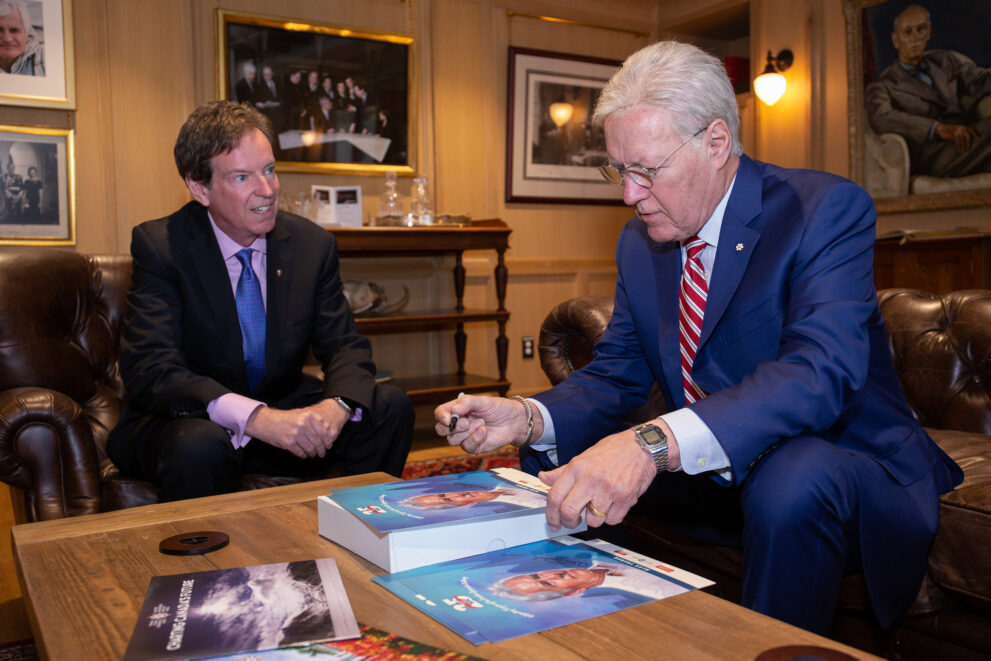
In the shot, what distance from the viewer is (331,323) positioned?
250 centimetres

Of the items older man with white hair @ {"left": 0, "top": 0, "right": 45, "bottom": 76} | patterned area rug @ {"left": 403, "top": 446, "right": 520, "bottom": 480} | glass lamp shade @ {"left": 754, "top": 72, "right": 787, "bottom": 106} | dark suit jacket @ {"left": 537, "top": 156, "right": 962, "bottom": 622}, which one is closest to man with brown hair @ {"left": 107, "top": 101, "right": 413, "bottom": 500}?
dark suit jacket @ {"left": 537, "top": 156, "right": 962, "bottom": 622}

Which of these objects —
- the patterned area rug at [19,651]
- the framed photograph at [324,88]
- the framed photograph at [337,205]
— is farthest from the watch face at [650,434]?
the framed photograph at [324,88]

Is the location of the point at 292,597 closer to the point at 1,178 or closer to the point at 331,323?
the point at 331,323

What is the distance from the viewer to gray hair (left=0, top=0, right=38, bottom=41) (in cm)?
393

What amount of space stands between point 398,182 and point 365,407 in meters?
3.06

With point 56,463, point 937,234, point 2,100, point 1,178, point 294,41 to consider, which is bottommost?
point 56,463

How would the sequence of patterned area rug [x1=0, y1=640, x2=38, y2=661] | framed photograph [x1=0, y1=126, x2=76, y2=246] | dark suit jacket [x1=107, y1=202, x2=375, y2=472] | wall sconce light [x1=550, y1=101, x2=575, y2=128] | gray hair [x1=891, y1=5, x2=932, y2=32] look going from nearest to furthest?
patterned area rug [x1=0, y1=640, x2=38, y2=661]
dark suit jacket [x1=107, y1=202, x2=375, y2=472]
framed photograph [x1=0, y1=126, x2=76, y2=246]
gray hair [x1=891, y1=5, x2=932, y2=32]
wall sconce light [x1=550, y1=101, x2=575, y2=128]

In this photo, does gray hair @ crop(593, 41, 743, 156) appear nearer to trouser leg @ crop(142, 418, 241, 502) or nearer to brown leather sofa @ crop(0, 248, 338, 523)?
trouser leg @ crop(142, 418, 241, 502)

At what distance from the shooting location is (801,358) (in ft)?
4.23

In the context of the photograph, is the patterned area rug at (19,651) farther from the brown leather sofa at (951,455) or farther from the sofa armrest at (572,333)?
the sofa armrest at (572,333)

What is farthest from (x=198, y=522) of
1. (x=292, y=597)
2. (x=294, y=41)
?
(x=294, y=41)

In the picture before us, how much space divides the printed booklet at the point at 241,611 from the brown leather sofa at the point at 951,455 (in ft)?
2.20

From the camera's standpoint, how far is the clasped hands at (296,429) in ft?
6.75

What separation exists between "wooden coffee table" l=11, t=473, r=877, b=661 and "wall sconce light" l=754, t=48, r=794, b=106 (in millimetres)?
4722
